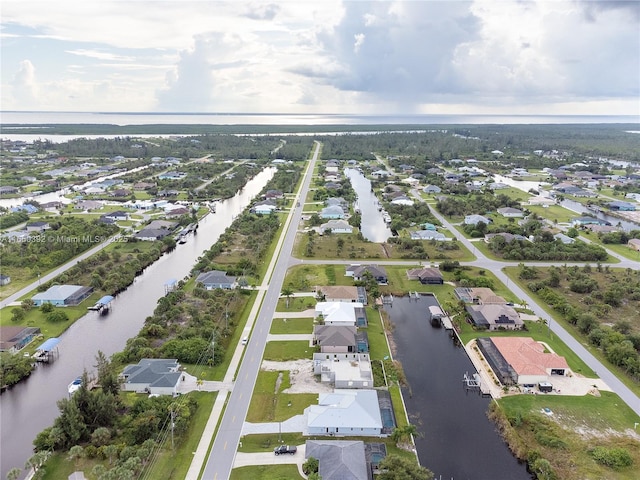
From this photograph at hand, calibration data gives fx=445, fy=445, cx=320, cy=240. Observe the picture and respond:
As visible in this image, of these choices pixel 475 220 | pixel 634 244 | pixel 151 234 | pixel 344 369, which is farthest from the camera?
pixel 475 220

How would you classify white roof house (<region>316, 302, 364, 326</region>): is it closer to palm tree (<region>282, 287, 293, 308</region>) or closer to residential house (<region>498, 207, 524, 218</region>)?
palm tree (<region>282, 287, 293, 308</region>)

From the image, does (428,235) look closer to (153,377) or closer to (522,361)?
(522,361)

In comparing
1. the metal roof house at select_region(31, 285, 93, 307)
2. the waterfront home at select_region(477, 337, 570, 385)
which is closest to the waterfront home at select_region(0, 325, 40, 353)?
the metal roof house at select_region(31, 285, 93, 307)

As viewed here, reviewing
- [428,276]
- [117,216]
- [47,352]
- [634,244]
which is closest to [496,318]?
[428,276]

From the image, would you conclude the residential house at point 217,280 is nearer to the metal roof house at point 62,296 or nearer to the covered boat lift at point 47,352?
the metal roof house at point 62,296

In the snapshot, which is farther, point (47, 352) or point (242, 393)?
point (47, 352)

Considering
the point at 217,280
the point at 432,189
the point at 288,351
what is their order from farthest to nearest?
the point at 432,189
the point at 217,280
the point at 288,351

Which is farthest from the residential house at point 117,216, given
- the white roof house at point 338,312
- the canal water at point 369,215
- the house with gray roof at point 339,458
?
the house with gray roof at point 339,458
